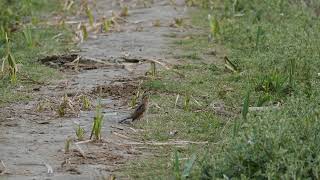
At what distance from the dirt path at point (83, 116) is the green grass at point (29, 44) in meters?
0.16

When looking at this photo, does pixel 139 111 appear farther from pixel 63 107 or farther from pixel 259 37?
pixel 259 37

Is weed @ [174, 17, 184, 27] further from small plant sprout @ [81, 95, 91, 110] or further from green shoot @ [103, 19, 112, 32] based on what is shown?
small plant sprout @ [81, 95, 91, 110]

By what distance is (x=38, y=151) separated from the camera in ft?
14.5

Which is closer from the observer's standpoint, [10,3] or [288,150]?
[288,150]

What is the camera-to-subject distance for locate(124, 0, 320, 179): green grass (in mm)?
3643

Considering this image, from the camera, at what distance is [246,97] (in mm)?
4512

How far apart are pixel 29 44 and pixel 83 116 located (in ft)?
7.93

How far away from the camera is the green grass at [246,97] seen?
3643mm

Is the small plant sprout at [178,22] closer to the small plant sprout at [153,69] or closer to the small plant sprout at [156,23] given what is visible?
the small plant sprout at [156,23]

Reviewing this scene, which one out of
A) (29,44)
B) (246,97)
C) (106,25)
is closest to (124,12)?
(106,25)

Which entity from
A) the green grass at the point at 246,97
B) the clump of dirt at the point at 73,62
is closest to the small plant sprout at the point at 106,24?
the green grass at the point at 246,97

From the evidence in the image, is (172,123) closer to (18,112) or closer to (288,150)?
(18,112)

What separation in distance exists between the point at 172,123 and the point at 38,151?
3.01ft

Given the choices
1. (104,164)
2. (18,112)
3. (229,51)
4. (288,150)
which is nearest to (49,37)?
(229,51)
